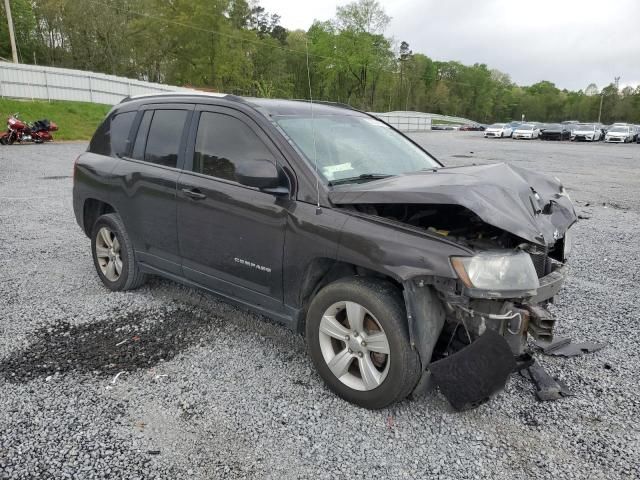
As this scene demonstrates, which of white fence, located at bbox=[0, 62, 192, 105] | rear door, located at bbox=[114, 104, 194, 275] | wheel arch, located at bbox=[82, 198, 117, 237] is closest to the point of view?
rear door, located at bbox=[114, 104, 194, 275]

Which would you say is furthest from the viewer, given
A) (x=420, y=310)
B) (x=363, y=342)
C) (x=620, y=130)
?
(x=620, y=130)

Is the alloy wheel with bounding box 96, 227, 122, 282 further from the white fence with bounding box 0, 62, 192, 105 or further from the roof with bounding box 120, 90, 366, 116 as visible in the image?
the white fence with bounding box 0, 62, 192, 105

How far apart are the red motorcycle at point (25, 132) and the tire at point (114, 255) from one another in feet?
62.5

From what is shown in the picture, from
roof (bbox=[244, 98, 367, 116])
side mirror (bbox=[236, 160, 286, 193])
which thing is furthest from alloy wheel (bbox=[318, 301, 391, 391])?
roof (bbox=[244, 98, 367, 116])

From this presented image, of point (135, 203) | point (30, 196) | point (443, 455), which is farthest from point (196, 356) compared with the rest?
point (30, 196)

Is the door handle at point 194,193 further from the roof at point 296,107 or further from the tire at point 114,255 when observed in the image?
the tire at point 114,255

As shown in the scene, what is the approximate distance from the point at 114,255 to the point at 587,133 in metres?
44.4

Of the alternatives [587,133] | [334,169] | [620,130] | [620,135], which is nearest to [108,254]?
[334,169]

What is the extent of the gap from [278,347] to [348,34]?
77.4 metres

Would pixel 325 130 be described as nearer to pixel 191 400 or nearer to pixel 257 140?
pixel 257 140

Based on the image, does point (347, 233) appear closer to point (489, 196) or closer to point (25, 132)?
point (489, 196)

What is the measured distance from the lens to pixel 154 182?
421cm

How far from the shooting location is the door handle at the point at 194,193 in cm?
382

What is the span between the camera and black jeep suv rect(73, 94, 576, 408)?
2781 millimetres
